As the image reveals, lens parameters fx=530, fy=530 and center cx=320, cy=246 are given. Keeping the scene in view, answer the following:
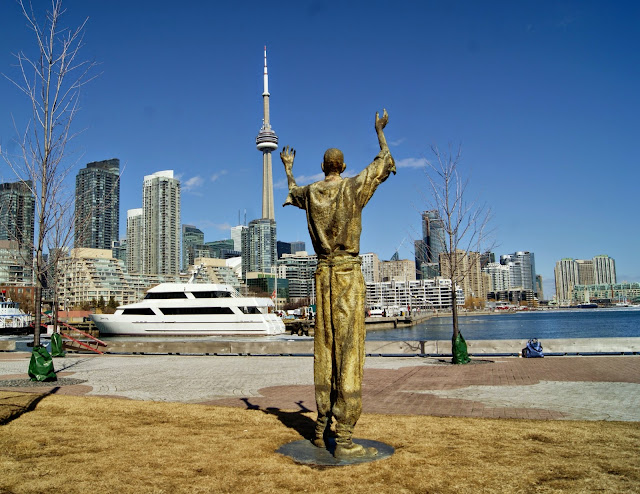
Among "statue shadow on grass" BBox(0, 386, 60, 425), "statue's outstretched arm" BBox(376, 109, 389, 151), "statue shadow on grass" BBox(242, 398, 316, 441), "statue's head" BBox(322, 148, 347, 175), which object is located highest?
"statue's outstretched arm" BBox(376, 109, 389, 151)

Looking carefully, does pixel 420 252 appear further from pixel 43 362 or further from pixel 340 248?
pixel 340 248

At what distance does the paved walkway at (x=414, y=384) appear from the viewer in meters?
8.80

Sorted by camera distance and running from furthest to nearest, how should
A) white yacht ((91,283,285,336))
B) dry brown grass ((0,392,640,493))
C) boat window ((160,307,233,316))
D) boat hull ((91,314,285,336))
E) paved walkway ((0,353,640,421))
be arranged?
1. boat window ((160,307,233,316))
2. white yacht ((91,283,285,336))
3. boat hull ((91,314,285,336))
4. paved walkway ((0,353,640,421))
5. dry brown grass ((0,392,640,493))

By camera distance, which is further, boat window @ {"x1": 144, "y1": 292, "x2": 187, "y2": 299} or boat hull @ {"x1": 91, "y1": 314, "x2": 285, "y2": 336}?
boat window @ {"x1": 144, "y1": 292, "x2": 187, "y2": 299}

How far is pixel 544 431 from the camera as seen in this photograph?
650 cm

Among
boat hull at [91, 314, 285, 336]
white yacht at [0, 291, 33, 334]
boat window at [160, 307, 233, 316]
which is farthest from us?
white yacht at [0, 291, 33, 334]

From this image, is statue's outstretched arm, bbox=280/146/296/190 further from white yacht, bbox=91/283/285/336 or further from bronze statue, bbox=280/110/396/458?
white yacht, bbox=91/283/285/336

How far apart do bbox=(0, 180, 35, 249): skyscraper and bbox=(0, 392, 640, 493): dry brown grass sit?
8379mm

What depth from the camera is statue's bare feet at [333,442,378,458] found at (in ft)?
18.1

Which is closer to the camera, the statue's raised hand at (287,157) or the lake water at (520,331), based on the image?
the statue's raised hand at (287,157)

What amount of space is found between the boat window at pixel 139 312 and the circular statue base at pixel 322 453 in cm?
5190

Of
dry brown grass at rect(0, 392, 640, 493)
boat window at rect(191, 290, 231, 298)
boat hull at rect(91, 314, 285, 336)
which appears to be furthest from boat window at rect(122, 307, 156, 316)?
dry brown grass at rect(0, 392, 640, 493)

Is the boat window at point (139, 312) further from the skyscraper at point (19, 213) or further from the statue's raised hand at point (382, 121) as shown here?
the statue's raised hand at point (382, 121)

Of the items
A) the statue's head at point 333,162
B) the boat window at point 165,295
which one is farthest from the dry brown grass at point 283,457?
the boat window at point 165,295
